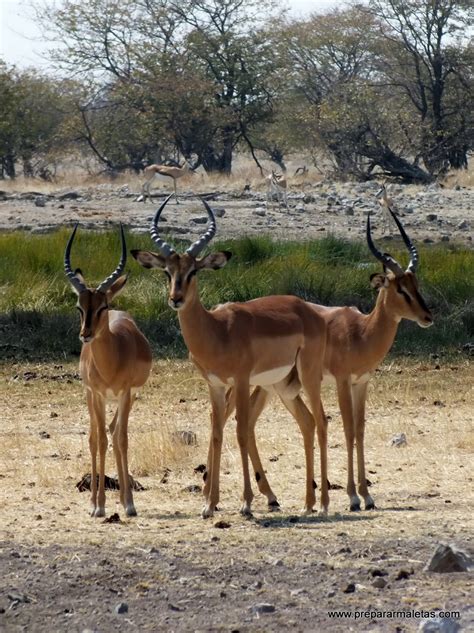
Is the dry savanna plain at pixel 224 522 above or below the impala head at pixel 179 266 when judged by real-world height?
below

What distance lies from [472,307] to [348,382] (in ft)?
25.3

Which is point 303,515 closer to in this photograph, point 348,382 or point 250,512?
point 250,512

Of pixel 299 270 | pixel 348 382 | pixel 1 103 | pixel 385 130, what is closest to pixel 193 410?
pixel 348 382

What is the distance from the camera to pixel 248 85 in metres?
47.0

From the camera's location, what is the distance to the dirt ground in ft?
20.4

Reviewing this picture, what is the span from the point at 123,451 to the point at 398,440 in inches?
118

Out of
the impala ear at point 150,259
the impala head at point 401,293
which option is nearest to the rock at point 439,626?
the impala ear at point 150,259

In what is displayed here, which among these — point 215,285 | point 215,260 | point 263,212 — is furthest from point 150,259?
point 263,212

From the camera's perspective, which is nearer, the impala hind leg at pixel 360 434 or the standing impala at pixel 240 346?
the standing impala at pixel 240 346

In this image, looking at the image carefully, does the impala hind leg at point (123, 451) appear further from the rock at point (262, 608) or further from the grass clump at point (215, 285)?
the grass clump at point (215, 285)

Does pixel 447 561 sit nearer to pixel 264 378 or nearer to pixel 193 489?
pixel 264 378

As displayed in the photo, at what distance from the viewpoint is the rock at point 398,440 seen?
36.1 feet

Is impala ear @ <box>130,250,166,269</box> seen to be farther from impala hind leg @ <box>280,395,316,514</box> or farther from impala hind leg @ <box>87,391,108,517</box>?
impala hind leg @ <box>280,395,316,514</box>

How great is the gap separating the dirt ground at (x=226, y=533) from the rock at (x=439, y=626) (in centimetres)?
6
